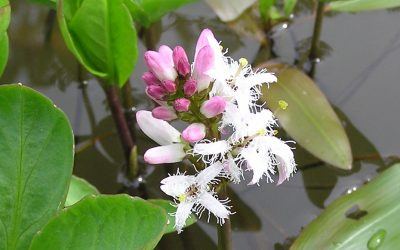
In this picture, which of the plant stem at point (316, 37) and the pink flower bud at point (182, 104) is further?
the plant stem at point (316, 37)

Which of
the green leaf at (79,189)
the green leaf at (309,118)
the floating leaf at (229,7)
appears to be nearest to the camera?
the green leaf at (79,189)

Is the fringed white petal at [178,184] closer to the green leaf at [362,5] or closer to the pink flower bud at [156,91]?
the pink flower bud at [156,91]

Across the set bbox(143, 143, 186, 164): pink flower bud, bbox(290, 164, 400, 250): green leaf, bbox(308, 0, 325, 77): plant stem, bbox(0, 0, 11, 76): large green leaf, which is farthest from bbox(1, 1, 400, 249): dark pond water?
bbox(143, 143, 186, 164): pink flower bud

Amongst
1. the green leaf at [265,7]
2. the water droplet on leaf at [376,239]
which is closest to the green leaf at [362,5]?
the green leaf at [265,7]

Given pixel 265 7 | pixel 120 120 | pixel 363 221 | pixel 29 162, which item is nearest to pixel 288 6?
pixel 265 7

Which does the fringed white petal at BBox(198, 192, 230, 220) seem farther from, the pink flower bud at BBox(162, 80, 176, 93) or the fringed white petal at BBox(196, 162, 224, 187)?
Result: the pink flower bud at BBox(162, 80, 176, 93)

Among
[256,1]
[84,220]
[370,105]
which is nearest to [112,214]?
[84,220]

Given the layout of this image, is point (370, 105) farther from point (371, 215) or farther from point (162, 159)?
point (162, 159)
